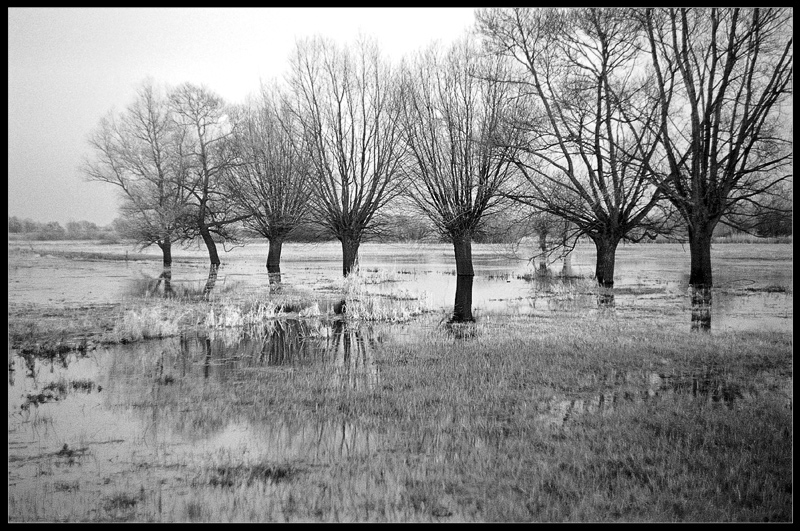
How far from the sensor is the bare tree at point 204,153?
29266 mm

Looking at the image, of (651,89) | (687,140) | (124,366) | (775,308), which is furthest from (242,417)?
(651,89)

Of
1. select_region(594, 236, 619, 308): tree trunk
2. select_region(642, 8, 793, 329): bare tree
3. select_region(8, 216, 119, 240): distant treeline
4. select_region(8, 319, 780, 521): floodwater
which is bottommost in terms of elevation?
select_region(8, 319, 780, 521): floodwater

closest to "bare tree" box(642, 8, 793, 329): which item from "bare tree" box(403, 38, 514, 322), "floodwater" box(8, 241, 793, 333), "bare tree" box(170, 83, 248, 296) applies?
"floodwater" box(8, 241, 793, 333)

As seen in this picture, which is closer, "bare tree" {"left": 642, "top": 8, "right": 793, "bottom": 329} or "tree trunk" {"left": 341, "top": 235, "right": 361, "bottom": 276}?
"bare tree" {"left": 642, "top": 8, "right": 793, "bottom": 329}

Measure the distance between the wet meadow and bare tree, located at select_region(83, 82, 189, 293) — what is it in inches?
672

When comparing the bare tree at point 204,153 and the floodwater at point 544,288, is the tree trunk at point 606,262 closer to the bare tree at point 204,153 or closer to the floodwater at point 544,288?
the floodwater at point 544,288

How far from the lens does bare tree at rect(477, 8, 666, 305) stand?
16.4 meters

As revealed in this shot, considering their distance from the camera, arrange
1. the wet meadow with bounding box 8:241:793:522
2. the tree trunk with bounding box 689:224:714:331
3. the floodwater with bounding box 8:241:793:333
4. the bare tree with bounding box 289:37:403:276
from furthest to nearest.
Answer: the bare tree with bounding box 289:37:403:276 < the tree trunk with bounding box 689:224:714:331 < the floodwater with bounding box 8:241:793:333 < the wet meadow with bounding box 8:241:793:522

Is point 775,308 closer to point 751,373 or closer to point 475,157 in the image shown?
point 751,373

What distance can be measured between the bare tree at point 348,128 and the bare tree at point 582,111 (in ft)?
17.0

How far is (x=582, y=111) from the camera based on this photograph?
1797cm

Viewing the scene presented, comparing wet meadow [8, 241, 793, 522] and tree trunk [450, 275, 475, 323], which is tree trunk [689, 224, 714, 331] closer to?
wet meadow [8, 241, 793, 522]

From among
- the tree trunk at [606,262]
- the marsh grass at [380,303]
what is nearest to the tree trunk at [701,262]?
the tree trunk at [606,262]

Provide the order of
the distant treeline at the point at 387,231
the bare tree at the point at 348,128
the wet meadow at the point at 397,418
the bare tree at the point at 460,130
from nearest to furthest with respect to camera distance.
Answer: the wet meadow at the point at 397,418, the distant treeline at the point at 387,231, the bare tree at the point at 460,130, the bare tree at the point at 348,128
